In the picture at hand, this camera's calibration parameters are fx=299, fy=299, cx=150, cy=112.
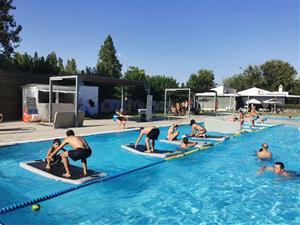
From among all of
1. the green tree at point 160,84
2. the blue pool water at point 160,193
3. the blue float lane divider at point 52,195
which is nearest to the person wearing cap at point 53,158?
the blue pool water at point 160,193

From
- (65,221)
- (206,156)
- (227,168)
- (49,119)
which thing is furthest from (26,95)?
(65,221)

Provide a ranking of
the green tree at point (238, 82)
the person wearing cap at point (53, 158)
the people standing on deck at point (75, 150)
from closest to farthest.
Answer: the people standing on deck at point (75, 150) → the person wearing cap at point (53, 158) → the green tree at point (238, 82)

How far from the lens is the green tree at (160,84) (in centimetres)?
3850

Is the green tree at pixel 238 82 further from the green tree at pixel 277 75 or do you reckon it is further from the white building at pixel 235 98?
the white building at pixel 235 98

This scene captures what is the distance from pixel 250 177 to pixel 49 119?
14316mm

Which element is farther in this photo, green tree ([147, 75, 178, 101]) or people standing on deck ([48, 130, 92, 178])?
green tree ([147, 75, 178, 101])

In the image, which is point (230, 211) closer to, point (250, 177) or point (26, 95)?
point (250, 177)

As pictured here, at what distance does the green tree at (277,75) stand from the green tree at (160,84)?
41095mm

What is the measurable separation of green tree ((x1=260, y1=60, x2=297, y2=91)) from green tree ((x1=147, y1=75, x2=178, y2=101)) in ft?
135

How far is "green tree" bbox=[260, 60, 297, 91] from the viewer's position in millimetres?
72312

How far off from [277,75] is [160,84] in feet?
148

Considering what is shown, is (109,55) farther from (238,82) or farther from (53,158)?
(53,158)

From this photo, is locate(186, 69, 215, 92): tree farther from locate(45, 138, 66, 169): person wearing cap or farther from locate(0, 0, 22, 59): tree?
locate(45, 138, 66, 169): person wearing cap

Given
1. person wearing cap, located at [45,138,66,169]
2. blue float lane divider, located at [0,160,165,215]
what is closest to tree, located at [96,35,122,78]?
person wearing cap, located at [45,138,66,169]
